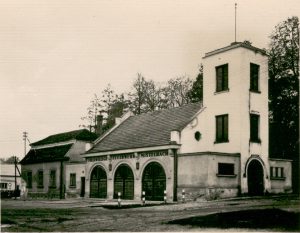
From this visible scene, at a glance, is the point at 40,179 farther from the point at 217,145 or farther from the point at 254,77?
the point at 254,77

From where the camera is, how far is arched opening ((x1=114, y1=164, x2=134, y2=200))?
32625 mm

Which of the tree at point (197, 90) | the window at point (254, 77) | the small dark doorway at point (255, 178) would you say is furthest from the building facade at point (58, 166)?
the window at point (254, 77)

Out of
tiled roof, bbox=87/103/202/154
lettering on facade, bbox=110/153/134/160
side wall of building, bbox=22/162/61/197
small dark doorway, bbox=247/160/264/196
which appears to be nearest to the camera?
small dark doorway, bbox=247/160/264/196

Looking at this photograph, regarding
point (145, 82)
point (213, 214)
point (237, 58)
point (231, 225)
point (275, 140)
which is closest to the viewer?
point (231, 225)

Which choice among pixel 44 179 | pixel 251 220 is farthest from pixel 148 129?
pixel 251 220

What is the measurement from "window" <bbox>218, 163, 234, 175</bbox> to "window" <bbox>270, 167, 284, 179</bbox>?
3817 mm

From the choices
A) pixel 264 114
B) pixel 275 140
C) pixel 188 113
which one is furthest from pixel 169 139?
pixel 275 140

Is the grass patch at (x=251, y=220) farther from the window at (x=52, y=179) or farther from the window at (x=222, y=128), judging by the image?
the window at (x=52, y=179)

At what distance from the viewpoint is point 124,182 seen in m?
33.2

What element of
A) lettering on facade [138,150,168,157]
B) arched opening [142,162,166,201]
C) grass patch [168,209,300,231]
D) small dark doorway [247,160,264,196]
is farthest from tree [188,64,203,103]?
grass patch [168,209,300,231]

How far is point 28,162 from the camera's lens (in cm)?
4628

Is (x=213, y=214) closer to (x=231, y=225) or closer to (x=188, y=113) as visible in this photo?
(x=231, y=225)

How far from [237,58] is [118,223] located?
1582 cm

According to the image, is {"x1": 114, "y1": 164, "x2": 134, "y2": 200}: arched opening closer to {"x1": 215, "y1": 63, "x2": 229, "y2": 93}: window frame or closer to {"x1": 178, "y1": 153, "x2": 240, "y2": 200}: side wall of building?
{"x1": 178, "y1": 153, "x2": 240, "y2": 200}: side wall of building
